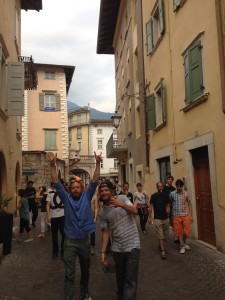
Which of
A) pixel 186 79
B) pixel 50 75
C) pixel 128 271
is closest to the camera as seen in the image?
pixel 128 271

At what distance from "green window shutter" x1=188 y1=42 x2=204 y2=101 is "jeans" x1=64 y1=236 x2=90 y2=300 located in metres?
5.68

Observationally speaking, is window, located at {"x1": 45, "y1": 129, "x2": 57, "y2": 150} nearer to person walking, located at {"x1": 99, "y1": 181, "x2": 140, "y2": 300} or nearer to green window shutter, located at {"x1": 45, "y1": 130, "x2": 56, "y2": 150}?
green window shutter, located at {"x1": 45, "y1": 130, "x2": 56, "y2": 150}

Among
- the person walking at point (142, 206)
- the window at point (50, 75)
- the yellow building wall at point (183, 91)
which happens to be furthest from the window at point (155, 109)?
the window at point (50, 75)

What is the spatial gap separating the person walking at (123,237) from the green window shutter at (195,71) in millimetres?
5401

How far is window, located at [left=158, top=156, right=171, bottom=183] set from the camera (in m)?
13.2

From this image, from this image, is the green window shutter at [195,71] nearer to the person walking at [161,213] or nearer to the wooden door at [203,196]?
the wooden door at [203,196]

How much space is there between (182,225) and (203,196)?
142 cm

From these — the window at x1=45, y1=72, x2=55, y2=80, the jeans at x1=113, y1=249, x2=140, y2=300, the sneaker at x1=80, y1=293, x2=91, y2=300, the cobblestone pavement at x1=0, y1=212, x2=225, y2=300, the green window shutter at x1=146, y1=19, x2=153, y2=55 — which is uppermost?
the window at x1=45, y1=72, x2=55, y2=80

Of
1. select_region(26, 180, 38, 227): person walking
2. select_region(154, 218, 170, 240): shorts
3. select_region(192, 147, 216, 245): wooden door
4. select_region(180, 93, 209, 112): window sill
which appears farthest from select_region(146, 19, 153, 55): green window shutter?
select_region(154, 218, 170, 240): shorts

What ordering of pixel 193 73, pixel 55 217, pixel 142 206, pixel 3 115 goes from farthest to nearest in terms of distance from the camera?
pixel 3 115
pixel 142 206
pixel 193 73
pixel 55 217

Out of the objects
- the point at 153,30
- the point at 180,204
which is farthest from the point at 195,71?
the point at 153,30

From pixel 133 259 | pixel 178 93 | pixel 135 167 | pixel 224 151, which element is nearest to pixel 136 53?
pixel 135 167

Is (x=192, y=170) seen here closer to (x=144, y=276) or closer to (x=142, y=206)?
(x=142, y=206)

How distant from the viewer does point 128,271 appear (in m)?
4.52
